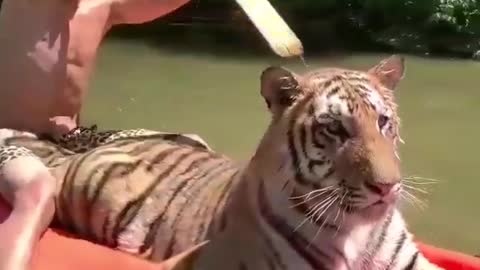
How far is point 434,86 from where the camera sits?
11.4ft

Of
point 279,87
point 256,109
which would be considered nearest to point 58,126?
point 279,87

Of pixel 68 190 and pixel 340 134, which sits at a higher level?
pixel 340 134

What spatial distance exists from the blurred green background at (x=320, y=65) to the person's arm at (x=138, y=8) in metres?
0.71

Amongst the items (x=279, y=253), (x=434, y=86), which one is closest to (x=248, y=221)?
(x=279, y=253)

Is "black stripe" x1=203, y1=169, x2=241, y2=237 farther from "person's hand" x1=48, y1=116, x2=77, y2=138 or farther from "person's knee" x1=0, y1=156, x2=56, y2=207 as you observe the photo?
"person's hand" x1=48, y1=116, x2=77, y2=138

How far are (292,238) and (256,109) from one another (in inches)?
81.8

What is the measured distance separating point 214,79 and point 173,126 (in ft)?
1.92

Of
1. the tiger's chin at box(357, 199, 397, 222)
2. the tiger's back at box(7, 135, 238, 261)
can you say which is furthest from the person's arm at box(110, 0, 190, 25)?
the tiger's chin at box(357, 199, 397, 222)

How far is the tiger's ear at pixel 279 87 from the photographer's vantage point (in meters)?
1.16

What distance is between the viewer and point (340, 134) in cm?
112

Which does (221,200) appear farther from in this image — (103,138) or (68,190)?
(103,138)

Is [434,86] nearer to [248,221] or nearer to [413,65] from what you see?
[413,65]

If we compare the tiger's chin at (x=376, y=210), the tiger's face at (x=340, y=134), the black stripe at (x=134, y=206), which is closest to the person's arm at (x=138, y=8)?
the black stripe at (x=134, y=206)

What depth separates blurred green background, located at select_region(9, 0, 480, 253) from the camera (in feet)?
8.98
